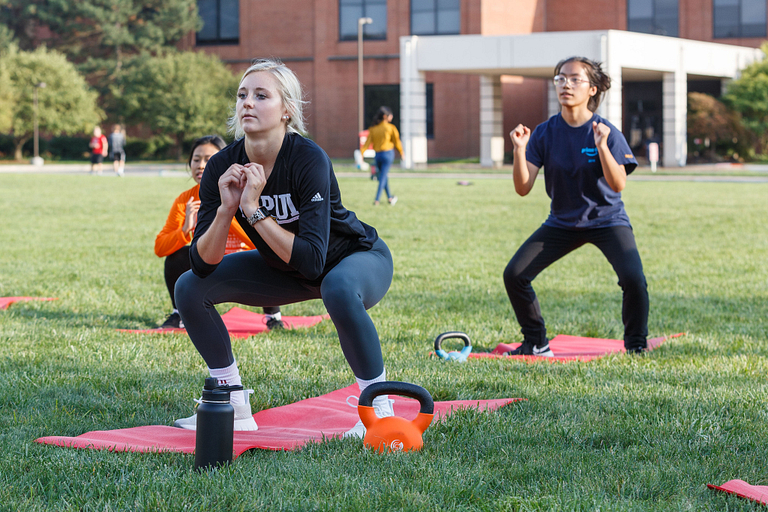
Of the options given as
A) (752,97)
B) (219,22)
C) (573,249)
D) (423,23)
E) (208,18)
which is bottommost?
(573,249)

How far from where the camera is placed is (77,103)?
5212 centimetres

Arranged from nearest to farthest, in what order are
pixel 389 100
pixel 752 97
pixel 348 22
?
pixel 752 97
pixel 389 100
pixel 348 22

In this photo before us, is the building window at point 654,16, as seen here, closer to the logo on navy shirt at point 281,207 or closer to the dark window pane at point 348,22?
the dark window pane at point 348,22

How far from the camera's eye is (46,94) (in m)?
51.3

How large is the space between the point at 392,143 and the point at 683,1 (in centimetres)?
3634

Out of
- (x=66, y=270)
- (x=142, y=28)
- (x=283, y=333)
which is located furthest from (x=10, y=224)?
(x=142, y=28)

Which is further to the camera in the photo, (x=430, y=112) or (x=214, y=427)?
(x=430, y=112)

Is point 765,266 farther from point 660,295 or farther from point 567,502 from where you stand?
point 567,502

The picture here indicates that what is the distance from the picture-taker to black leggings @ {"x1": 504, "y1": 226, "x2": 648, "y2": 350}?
533cm

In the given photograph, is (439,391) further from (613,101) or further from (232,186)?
(613,101)

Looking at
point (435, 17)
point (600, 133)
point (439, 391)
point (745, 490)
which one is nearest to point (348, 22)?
point (435, 17)

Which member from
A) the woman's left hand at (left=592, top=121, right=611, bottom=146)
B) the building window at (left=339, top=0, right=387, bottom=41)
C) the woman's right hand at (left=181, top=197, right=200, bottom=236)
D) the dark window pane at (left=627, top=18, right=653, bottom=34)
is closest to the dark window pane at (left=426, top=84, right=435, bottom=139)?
the building window at (left=339, top=0, right=387, bottom=41)

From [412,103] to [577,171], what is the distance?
33.0 m

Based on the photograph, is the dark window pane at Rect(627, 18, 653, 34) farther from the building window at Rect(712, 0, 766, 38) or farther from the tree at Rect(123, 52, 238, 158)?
the tree at Rect(123, 52, 238, 158)
